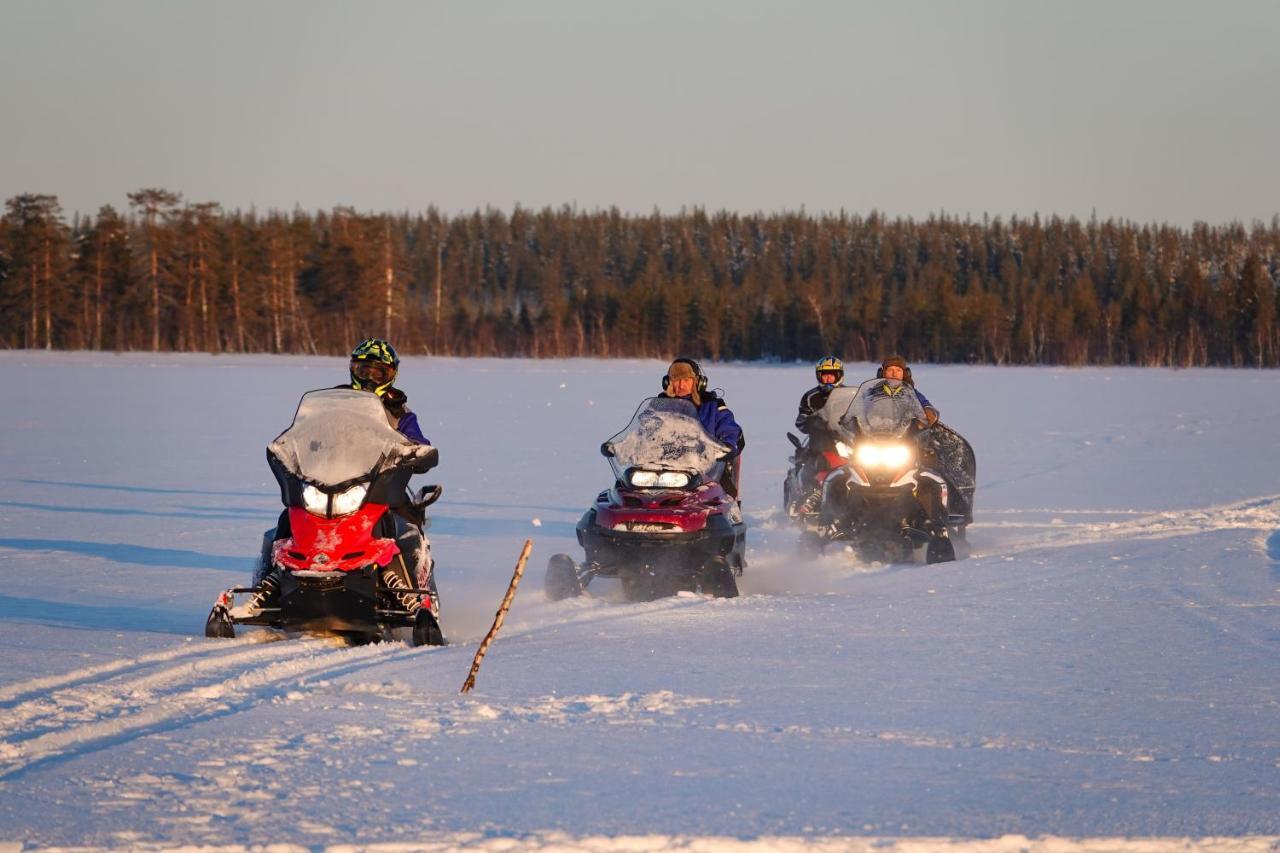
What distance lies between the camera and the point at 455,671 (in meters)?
6.62

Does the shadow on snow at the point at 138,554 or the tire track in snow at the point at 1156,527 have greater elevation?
the tire track in snow at the point at 1156,527

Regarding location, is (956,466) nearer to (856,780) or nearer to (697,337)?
(856,780)

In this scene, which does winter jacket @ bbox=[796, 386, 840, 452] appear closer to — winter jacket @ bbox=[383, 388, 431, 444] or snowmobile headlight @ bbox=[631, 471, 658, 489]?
snowmobile headlight @ bbox=[631, 471, 658, 489]

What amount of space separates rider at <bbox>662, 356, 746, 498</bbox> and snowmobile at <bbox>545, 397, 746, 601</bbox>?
57 cm

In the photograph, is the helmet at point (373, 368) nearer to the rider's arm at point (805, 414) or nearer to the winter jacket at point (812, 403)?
the rider's arm at point (805, 414)

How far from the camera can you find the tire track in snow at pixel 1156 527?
12195mm

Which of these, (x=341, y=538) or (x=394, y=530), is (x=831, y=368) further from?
(x=341, y=538)

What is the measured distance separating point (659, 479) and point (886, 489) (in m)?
2.37

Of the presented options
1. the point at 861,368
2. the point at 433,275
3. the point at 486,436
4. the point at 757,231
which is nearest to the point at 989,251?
the point at 757,231

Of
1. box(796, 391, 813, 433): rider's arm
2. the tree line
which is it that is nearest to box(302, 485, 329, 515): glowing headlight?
box(796, 391, 813, 433): rider's arm

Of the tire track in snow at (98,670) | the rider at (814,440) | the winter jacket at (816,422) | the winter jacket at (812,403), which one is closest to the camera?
the tire track in snow at (98,670)

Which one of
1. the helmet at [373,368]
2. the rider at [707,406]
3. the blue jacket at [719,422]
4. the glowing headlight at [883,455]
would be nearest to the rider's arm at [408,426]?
the helmet at [373,368]

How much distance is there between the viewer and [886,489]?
37.2ft

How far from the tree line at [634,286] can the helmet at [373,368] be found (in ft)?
254
